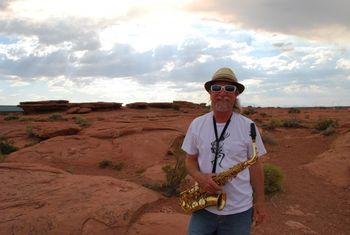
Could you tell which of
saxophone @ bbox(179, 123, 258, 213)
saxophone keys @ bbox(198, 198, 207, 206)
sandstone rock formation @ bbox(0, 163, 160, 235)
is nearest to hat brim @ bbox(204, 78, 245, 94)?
saxophone @ bbox(179, 123, 258, 213)

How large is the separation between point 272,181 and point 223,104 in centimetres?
611

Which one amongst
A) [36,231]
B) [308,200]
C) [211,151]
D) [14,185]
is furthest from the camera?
[308,200]

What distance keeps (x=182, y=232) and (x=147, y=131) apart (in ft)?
33.1

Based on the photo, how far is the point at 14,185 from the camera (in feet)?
23.2

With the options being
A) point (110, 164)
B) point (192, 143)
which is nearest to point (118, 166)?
point (110, 164)

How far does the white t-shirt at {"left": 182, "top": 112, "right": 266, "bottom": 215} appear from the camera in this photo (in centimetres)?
329

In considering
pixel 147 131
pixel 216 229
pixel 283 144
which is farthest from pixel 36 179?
pixel 283 144

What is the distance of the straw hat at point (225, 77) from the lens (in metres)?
3.46

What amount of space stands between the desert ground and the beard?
2934mm

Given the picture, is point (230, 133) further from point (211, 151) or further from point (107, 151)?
point (107, 151)

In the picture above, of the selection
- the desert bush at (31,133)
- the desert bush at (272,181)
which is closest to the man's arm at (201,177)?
the desert bush at (272,181)

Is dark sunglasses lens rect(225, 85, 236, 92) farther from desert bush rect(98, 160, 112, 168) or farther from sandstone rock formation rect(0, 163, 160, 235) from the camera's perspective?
desert bush rect(98, 160, 112, 168)

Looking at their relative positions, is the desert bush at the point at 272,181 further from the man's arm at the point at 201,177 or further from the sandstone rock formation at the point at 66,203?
the man's arm at the point at 201,177

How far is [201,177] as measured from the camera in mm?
3336
